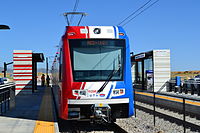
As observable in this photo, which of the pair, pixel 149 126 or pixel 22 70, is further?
pixel 22 70

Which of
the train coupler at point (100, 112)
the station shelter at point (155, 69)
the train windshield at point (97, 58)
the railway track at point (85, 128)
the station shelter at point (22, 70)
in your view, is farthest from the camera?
the station shelter at point (22, 70)

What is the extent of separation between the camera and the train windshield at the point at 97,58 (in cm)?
905

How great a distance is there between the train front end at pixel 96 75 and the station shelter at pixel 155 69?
40.7 ft

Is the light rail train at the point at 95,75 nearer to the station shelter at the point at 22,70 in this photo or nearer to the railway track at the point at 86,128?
the railway track at the point at 86,128

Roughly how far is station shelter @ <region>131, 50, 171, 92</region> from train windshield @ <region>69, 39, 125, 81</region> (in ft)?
40.7

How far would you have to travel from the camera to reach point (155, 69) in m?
22.5

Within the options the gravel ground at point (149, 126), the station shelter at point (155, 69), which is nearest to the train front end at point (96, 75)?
the gravel ground at point (149, 126)

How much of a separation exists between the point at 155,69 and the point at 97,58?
45.8ft

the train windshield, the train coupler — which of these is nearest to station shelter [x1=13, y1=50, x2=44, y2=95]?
the train windshield

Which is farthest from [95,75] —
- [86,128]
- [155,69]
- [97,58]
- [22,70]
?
[22,70]

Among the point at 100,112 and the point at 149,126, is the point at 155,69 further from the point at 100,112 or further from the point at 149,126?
the point at 100,112

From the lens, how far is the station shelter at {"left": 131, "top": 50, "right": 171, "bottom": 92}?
73.4ft

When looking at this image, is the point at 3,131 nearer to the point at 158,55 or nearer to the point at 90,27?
the point at 90,27

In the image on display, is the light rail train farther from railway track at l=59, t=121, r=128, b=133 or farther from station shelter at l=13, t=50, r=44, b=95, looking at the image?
station shelter at l=13, t=50, r=44, b=95
